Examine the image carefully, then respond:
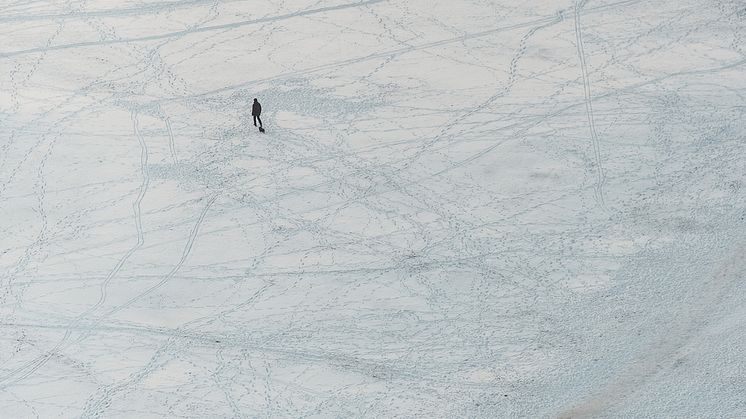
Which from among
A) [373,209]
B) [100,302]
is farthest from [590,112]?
[100,302]

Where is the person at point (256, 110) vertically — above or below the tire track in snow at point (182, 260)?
above

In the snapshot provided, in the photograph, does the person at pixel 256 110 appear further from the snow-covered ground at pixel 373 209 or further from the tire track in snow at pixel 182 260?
the tire track in snow at pixel 182 260

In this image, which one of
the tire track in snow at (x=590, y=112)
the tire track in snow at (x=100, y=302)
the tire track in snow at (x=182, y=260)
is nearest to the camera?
the tire track in snow at (x=100, y=302)

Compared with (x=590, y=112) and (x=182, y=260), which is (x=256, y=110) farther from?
(x=590, y=112)

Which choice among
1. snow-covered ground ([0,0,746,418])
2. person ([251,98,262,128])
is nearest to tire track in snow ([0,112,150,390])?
snow-covered ground ([0,0,746,418])

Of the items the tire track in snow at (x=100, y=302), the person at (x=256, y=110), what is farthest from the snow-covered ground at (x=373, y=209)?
the person at (x=256, y=110)

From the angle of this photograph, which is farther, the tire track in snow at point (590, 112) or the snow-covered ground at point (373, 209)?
the tire track in snow at point (590, 112)

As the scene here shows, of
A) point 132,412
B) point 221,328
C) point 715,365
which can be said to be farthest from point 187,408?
point 715,365

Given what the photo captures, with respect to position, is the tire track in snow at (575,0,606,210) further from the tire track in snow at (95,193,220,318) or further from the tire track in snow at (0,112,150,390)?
the tire track in snow at (0,112,150,390)

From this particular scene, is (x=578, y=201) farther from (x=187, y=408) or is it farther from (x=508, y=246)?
(x=187, y=408)
